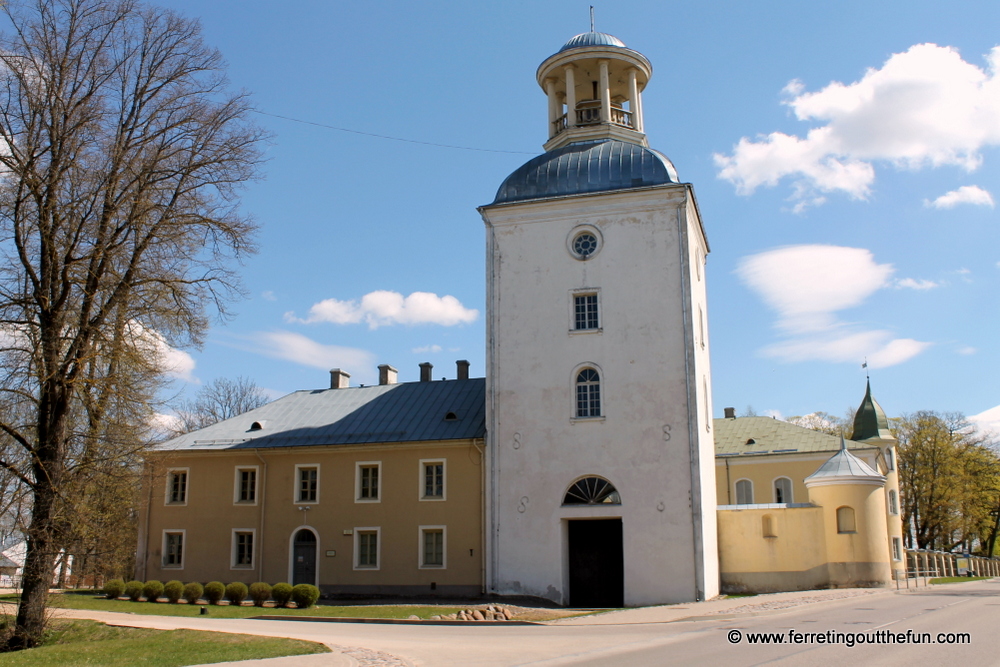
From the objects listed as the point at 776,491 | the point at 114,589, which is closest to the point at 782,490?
the point at 776,491

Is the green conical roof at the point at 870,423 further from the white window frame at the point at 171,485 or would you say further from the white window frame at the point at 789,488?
the white window frame at the point at 171,485

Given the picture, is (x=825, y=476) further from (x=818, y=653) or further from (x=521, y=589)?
(x=818, y=653)

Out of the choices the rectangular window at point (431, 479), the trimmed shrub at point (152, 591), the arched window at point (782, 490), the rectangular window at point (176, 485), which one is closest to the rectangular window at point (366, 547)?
the rectangular window at point (431, 479)

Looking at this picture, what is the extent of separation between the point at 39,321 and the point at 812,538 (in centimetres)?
2495

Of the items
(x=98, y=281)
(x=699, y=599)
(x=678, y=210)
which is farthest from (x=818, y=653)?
(x=678, y=210)

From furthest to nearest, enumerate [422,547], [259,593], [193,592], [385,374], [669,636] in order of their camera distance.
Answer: [385,374], [422,547], [193,592], [259,593], [669,636]

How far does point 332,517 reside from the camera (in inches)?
1207

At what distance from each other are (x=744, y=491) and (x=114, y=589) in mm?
31929

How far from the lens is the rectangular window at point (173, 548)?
3203 centimetres

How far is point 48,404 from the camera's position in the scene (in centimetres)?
1717

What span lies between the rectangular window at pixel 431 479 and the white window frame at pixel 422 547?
1.05 meters

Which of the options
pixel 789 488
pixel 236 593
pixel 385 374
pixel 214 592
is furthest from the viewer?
pixel 789 488

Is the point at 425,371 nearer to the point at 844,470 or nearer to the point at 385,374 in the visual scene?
the point at 385,374

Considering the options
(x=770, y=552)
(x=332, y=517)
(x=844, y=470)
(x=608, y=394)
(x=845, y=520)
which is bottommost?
(x=770, y=552)
